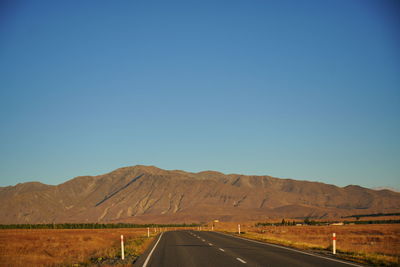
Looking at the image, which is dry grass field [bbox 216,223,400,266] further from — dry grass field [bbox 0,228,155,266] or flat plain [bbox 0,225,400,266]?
dry grass field [bbox 0,228,155,266]

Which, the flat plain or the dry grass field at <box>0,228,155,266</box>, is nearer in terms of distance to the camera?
the flat plain

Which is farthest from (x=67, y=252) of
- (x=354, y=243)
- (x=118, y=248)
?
(x=354, y=243)

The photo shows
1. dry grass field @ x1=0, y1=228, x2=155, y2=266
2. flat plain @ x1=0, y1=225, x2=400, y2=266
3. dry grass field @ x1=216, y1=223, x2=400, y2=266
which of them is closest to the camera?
dry grass field @ x1=216, y1=223, x2=400, y2=266

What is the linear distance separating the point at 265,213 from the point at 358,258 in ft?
563

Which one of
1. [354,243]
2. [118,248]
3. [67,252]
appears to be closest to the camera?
[118,248]

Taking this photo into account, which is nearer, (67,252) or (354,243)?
(67,252)

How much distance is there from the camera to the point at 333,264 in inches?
625

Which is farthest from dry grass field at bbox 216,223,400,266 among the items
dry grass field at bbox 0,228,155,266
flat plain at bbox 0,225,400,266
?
dry grass field at bbox 0,228,155,266

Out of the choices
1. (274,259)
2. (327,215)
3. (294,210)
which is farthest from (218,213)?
(274,259)

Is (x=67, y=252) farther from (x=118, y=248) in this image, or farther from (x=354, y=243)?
(x=354, y=243)

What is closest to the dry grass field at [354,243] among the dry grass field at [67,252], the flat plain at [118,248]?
the flat plain at [118,248]

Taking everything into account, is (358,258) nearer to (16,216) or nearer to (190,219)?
(190,219)

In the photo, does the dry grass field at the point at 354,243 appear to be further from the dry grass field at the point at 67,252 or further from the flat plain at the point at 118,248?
the dry grass field at the point at 67,252

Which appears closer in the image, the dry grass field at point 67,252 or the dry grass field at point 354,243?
the dry grass field at point 354,243
